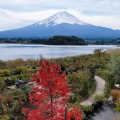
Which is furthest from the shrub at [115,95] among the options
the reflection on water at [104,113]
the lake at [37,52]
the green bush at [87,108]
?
the lake at [37,52]

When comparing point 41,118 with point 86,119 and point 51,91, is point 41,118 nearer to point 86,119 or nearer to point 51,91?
point 51,91

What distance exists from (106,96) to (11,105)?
21.9 ft

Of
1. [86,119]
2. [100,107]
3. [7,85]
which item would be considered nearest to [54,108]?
[86,119]

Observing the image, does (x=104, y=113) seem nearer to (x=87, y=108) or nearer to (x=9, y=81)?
(x=87, y=108)

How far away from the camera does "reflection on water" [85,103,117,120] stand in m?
16.6

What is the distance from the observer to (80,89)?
21.1 meters

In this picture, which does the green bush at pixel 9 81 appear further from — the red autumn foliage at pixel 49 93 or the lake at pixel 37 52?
the red autumn foliage at pixel 49 93

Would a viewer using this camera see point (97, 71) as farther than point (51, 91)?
Yes

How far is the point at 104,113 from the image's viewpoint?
17.5 meters

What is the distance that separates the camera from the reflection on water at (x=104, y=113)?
16609 mm

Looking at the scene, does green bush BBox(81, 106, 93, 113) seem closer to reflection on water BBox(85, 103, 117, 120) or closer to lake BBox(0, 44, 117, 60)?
reflection on water BBox(85, 103, 117, 120)

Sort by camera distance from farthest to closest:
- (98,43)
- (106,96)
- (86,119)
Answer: (98,43), (106,96), (86,119)

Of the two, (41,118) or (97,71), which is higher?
(41,118)

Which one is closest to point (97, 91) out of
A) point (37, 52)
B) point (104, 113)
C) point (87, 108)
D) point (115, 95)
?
point (115, 95)
